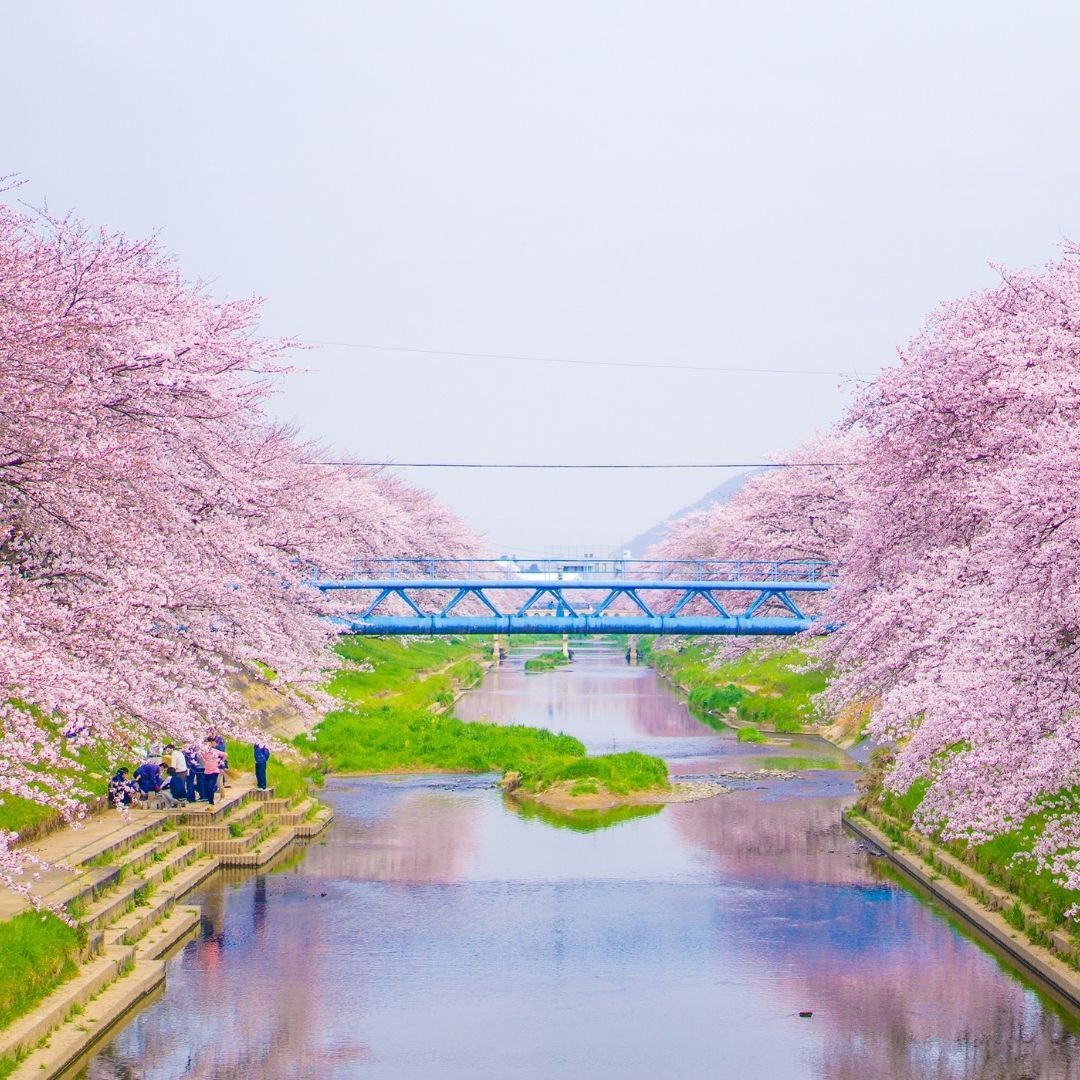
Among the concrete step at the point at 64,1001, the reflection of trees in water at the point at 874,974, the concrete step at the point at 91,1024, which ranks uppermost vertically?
the concrete step at the point at 64,1001

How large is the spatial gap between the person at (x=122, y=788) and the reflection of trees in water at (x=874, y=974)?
1131 centimetres

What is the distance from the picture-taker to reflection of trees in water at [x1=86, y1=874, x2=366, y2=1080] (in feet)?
59.5

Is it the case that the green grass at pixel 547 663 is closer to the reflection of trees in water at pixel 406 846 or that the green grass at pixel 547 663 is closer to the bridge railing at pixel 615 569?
the bridge railing at pixel 615 569

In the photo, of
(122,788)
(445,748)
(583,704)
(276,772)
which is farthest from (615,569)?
(122,788)

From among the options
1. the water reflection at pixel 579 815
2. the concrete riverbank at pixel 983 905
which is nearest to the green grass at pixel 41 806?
the water reflection at pixel 579 815

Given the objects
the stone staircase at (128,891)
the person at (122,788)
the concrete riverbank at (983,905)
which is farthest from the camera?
the person at (122,788)

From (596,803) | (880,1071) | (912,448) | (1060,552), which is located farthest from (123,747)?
(596,803)

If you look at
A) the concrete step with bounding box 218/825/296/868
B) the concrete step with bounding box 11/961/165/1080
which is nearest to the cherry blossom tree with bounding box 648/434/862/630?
the concrete step with bounding box 218/825/296/868

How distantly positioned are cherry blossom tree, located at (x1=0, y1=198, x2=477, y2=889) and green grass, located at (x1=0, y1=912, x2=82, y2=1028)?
2.22m

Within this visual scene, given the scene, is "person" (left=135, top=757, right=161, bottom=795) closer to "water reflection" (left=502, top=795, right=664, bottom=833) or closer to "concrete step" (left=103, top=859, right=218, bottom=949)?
"concrete step" (left=103, top=859, right=218, bottom=949)

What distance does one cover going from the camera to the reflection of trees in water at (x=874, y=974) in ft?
60.8

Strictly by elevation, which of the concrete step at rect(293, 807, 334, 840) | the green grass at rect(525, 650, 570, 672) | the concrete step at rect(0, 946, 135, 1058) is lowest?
the concrete step at rect(0, 946, 135, 1058)

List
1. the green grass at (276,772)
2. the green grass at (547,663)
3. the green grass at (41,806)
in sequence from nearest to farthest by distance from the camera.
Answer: the green grass at (41,806), the green grass at (276,772), the green grass at (547,663)

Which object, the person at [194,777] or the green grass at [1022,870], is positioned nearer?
the green grass at [1022,870]
